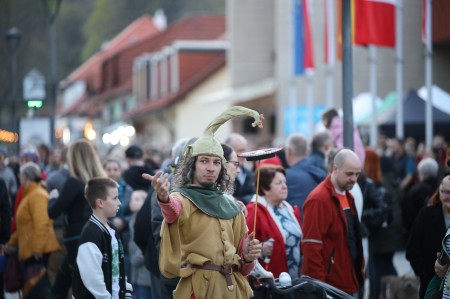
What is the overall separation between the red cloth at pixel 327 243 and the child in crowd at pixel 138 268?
2248 millimetres

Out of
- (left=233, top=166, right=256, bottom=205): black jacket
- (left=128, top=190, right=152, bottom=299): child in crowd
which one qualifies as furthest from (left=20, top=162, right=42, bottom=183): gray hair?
(left=233, top=166, right=256, bottom=205): black jacket

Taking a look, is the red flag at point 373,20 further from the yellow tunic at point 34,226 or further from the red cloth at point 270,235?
the red cloth at point 270,235

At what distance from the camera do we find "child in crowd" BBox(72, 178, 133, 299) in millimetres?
8797

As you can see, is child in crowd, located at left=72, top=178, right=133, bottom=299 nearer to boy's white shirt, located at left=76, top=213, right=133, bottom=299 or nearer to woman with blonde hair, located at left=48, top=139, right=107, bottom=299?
boy's white shirt, located at left=76, top=213, right=133, bottom=299

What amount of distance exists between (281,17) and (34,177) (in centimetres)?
2888

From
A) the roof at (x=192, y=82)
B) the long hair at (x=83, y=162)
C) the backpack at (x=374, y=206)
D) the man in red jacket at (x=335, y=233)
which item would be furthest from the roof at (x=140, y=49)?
the man in red jacket at (x=335, y=233)

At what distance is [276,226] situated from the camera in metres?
10.2

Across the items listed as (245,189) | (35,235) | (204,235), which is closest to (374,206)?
(245,189)

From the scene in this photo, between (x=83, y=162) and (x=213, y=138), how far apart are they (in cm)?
415

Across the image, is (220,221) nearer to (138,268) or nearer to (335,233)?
(335,233)

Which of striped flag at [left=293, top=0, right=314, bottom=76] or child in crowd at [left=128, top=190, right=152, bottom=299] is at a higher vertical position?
striped flag at [left=293, top=0, right=314, bottom=76]

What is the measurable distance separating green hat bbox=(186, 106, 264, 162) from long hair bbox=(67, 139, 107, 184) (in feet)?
13.0

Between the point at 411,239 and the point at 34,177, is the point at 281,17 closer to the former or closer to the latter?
the point at 34,177

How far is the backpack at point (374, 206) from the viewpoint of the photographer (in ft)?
42.4
